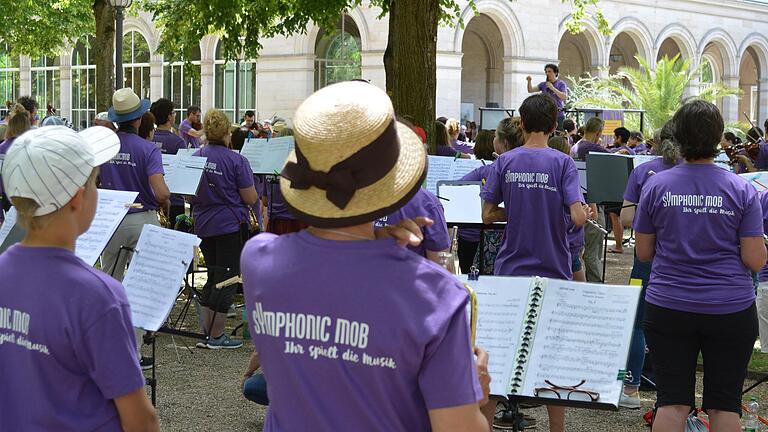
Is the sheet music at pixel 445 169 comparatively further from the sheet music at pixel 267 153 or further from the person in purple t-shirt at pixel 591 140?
the person in purple t-shirt at pixel 591 140

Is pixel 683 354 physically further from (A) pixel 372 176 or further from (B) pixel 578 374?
(A) pixel 372 176

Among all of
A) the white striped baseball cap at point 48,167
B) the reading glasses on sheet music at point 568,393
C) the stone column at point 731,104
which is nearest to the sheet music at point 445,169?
the reading glasses on sheet music at point 568,393

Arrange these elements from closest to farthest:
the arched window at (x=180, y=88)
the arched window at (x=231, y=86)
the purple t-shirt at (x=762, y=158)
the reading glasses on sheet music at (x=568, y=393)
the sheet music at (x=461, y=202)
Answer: the reading glasses on sheet music at (x=568, y=393), the sheet music at (x=461, y=202), the purple t-shirt at (x=762, y=158), the arched window at (x=231, y=86), the arched window at (x=180, y=88)

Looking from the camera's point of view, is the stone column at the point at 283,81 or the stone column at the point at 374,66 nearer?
the stone column at the point at 374,66

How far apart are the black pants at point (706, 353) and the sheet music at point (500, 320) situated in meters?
0.97

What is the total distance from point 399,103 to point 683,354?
6.29 metres

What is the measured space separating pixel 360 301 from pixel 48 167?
101cm

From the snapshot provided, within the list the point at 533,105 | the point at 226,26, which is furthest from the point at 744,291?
the point at 226,26

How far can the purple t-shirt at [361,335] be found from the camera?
219 centimetres

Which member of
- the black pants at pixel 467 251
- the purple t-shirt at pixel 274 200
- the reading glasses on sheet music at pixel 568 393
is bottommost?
the black pants at pixel 467 251

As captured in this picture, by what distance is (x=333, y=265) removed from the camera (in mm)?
2285

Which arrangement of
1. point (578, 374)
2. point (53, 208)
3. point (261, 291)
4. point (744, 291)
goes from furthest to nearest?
point (744, 291) < point (578, 374) < point (53, 208) < point (261, 291)

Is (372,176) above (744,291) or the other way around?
above

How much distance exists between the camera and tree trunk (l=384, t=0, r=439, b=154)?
10578mm
